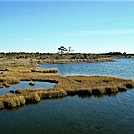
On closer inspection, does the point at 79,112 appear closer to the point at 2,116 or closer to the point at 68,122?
the point at 68,122

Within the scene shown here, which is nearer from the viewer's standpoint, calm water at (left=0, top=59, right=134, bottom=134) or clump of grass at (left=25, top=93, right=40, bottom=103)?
calm water at (left=0, top=59, right=134, bottom=134)

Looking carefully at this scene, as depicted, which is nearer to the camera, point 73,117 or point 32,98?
point 73,117

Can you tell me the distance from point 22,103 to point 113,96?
1303 cm

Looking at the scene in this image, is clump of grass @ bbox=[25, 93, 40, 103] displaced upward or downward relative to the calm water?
upward

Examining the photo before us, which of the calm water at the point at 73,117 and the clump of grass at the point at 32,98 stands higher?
the clump of grass at the point at 32,98

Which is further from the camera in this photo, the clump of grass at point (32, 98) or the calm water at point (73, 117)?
the clump of grass at point (32, 98)

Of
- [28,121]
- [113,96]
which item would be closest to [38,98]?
[28,121]

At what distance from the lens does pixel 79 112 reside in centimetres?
2919

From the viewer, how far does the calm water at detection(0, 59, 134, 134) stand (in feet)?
77.3

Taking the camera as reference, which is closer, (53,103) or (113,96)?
(53,103)

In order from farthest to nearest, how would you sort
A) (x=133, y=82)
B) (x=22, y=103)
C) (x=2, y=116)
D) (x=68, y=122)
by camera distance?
1. (x=133, y=82)
2. (x=22, y=103)
3. (x=2, y=116)
4. (x=68, y=122)

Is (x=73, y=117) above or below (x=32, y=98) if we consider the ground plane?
below

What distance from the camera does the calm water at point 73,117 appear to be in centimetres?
2356

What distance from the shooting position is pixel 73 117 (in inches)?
1069
